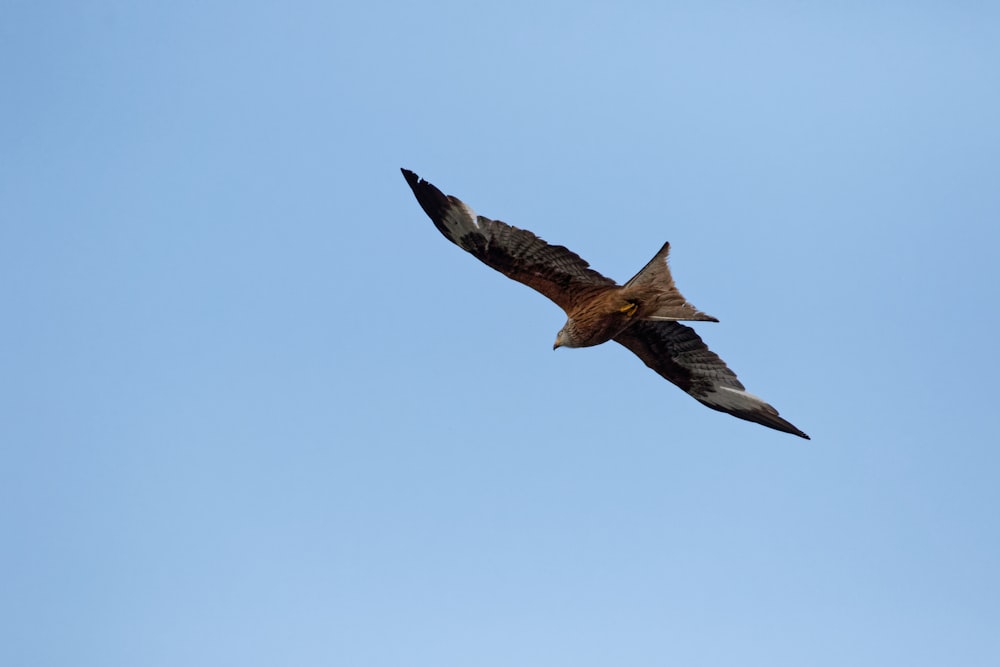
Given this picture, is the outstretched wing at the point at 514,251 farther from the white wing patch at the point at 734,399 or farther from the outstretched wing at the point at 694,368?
the white wing patch at the point at 734,399

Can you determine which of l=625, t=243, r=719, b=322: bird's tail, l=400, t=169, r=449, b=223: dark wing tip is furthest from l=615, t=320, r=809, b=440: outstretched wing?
l=400, t=169, r=449, b=223: dark wing tip

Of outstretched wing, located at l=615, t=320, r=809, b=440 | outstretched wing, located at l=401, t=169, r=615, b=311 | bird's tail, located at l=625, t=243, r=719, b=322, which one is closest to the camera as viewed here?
bird's tail, located at l=625, t=243, r=719, b=322

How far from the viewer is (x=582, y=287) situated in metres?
14.2

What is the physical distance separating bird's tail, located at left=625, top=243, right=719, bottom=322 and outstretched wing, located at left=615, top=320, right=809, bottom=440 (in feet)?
3.64

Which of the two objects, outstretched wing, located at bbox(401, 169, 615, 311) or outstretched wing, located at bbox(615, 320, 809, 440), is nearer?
outstretched wing, located at bbox(401, 169, 615, 311)

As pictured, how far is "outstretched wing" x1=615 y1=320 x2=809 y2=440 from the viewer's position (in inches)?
593

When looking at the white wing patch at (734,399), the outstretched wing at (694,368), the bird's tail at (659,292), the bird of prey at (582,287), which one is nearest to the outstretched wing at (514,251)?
the bird of prey at (582,287)

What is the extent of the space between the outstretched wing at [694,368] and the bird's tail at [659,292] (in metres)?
1.11

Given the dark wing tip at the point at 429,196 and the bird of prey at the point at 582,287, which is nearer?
the bird of prey at the point at 582,287

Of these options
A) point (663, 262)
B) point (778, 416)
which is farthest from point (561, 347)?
point (778, 416)

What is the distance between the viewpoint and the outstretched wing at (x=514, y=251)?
14070 millimetres

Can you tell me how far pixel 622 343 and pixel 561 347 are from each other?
3.80 ft

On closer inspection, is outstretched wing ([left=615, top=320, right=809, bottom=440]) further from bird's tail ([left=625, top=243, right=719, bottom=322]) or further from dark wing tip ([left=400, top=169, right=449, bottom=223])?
dark wing tip ([left=400, top=169, right=449, bottom=223])

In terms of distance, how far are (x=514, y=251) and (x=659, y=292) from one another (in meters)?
1.89
